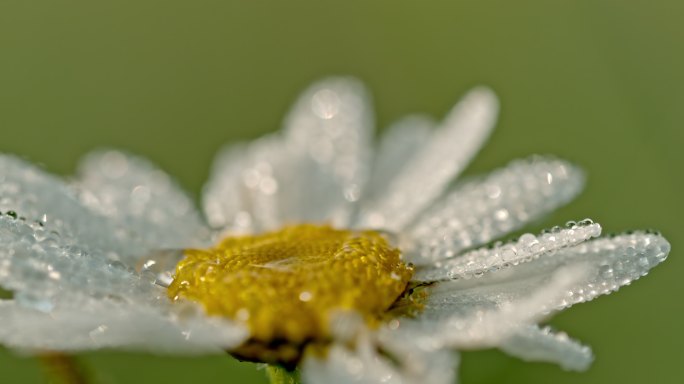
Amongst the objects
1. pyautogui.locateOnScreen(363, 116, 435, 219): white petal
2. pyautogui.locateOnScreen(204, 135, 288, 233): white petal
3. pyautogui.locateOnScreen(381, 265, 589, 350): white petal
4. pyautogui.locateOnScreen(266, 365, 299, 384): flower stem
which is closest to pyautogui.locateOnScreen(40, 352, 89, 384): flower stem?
pyautogui.locateOnScreen(266, 365, 299, 384): flower stem

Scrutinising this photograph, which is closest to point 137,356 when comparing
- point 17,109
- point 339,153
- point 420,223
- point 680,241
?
point 339,153

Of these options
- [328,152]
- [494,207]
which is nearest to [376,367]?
[494,207]

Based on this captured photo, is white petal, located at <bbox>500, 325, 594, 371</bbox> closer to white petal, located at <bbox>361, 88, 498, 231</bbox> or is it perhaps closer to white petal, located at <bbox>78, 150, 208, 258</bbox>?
white petal, located at <bbox>361, 88, 498, 231</bbox>

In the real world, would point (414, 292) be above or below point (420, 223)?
below

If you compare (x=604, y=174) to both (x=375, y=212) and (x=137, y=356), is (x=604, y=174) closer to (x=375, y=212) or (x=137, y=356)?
(x=375, y=212)

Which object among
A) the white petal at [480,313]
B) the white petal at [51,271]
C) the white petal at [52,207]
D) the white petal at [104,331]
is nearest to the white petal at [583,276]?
the white petal at [480,313]

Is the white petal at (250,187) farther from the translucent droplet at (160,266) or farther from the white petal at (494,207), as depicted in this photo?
the white petal at (494,207)

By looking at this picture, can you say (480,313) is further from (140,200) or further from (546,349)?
(140,200)
